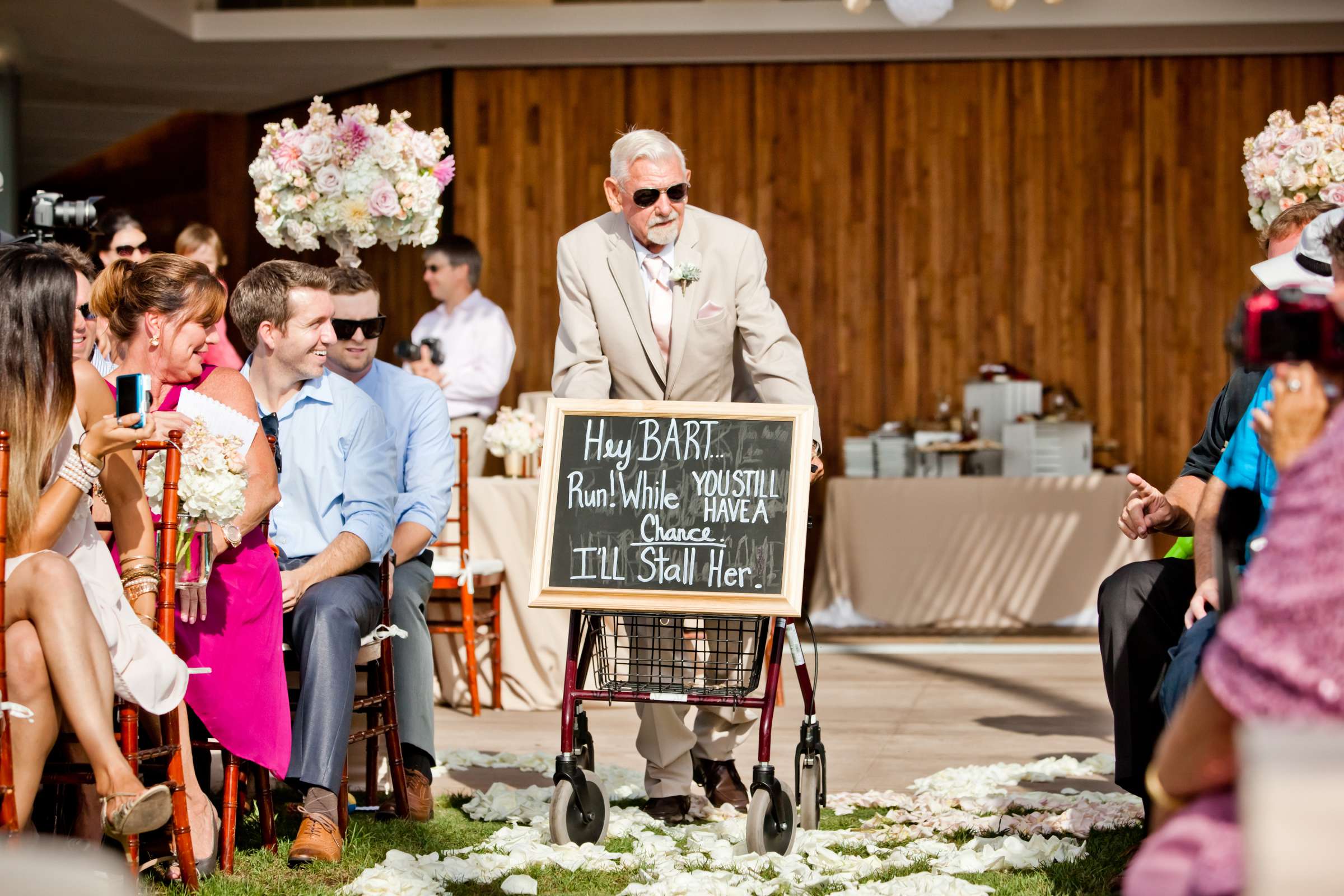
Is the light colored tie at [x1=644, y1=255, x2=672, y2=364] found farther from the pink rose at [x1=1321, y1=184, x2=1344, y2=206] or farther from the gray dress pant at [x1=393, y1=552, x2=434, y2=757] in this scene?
the pink rose at [x1=1321, y1=184, x2=1344, y2=206]

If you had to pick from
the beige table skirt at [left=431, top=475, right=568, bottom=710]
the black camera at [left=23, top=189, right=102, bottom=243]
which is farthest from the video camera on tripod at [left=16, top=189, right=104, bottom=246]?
the beige table skirt at [left=431, top=475, right=568, bottom=710]

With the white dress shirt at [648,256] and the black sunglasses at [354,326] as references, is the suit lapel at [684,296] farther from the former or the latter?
the black sunglasses at [354,326]

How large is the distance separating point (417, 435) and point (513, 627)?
145 cm

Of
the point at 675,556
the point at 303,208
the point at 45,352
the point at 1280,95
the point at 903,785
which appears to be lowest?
the point at 903,785

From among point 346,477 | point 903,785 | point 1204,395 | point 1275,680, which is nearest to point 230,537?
point 346,477

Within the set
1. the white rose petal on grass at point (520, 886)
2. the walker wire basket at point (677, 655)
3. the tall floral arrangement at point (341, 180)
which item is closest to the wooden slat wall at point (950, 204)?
the tall floral arrangement at point (341, 180)

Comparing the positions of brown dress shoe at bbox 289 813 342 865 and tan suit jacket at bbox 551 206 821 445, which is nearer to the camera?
brown dress shoe at bbox 289 813 342 865

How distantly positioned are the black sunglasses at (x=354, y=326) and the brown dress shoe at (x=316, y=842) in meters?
1.58

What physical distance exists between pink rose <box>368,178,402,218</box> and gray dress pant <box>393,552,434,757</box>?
1180mm

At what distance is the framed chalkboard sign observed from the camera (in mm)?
3512

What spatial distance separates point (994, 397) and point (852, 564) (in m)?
1.33

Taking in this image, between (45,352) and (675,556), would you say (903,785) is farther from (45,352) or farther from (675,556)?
(45,352)

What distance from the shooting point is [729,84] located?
30.9ft

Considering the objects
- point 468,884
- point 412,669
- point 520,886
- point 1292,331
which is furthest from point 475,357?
point 1292,331
